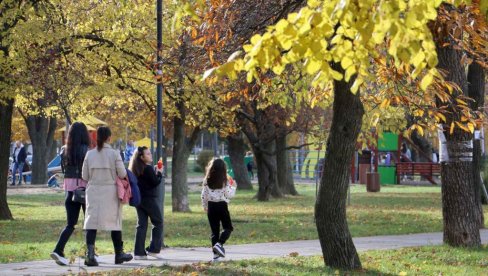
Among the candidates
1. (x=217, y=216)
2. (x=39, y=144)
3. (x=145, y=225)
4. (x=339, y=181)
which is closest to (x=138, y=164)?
(x=145, y=225)

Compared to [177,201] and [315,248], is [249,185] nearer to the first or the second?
[177,201]

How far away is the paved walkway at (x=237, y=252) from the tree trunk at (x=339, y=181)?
7.07 ft

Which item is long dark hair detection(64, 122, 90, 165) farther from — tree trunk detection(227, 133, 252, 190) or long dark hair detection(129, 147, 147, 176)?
tree trunk detection(227, 133, 252, 190)

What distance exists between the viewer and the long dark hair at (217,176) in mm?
13539

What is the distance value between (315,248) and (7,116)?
9.92m

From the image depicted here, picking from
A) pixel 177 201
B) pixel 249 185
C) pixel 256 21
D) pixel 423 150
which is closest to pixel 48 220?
pixel 177 201

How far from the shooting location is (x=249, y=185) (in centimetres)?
4194

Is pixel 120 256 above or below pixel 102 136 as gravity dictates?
below

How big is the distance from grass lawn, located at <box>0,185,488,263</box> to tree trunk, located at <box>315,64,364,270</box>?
4.08 metres

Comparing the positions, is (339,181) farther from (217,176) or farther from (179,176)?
(179,176)

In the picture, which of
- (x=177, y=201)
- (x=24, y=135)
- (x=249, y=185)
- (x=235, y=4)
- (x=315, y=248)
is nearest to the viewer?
(x=235, y=4)

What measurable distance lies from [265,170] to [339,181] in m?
20.4

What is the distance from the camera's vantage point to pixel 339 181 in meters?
11.6

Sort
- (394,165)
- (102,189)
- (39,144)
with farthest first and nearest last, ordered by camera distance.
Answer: (394,165)
(39,144)
(102,189)
